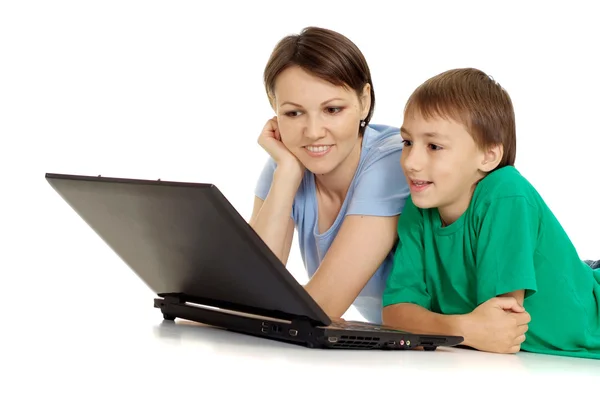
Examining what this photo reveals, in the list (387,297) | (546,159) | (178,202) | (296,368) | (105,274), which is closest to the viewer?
(296,368)

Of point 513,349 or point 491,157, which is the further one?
point 491,157

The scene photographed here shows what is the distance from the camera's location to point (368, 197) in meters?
2.16

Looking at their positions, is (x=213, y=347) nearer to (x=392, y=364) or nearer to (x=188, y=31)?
(x=392, y=364)

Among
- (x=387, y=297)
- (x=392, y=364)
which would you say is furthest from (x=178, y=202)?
(x=387, y=297)

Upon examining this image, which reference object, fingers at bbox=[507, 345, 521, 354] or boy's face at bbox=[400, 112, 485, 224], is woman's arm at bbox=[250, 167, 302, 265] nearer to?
boy's face at bbox=[400, 112, 485, 224]

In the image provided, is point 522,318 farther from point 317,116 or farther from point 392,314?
point 317,116

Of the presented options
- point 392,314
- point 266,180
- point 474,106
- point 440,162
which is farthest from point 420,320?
point 266,180

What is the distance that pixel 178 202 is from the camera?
144cm

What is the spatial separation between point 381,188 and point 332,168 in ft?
0.48

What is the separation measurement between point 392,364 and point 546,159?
2.81 m

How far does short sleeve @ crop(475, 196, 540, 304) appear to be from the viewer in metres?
1.80

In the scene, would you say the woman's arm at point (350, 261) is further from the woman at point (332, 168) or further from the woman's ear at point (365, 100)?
the woman's ear at point (365, 100)

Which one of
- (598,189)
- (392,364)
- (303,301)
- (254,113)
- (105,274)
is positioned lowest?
(392,364)

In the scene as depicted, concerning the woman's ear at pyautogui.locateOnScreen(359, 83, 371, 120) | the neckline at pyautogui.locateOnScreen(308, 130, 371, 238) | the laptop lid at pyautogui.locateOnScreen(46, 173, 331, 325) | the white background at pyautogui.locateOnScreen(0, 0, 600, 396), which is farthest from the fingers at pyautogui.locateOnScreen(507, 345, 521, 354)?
the white background at pyautogui.locateOnScreen(0, 0, 600, 396)
